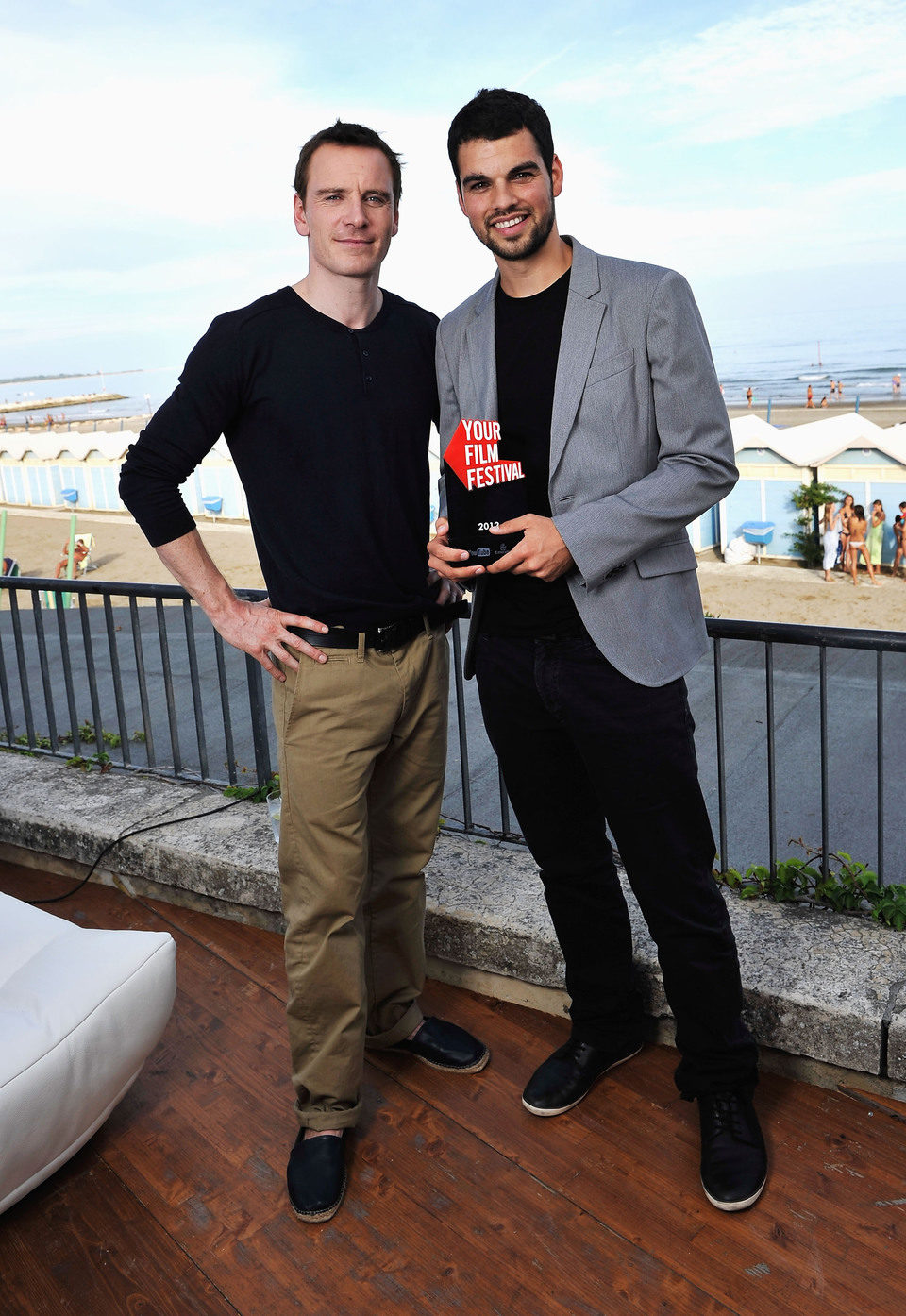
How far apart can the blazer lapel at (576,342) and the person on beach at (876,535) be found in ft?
86.0

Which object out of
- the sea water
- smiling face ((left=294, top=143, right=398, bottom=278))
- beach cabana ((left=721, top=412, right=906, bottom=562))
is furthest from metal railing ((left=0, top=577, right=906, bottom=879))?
the sea water

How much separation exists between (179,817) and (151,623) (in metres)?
11.7

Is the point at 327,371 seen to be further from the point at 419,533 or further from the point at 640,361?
the point at 640,361

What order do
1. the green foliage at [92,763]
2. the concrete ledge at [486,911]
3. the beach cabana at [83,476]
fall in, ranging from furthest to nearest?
the beach cabana at [83,476]
the green foliage at [92,763]
the concrete ledge at [486,911]

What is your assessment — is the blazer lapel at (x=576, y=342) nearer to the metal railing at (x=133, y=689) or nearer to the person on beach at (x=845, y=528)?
the metal railing at (x=133, y=689)

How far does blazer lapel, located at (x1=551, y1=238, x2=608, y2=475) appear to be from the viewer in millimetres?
2139

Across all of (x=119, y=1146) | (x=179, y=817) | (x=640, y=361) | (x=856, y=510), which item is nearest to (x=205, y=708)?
(x=179, y=817)

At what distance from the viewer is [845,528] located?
84.1 ft

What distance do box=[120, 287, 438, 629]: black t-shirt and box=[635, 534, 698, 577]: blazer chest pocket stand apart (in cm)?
58

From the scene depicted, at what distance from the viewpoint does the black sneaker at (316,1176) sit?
2.28 metres

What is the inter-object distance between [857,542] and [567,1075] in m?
25.4

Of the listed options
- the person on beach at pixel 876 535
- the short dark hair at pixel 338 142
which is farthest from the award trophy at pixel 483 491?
the person on beach at pixel 876 535

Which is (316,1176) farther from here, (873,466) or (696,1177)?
(873,466)

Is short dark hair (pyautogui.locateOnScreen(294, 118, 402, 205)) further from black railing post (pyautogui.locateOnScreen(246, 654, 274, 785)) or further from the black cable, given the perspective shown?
the black cable
